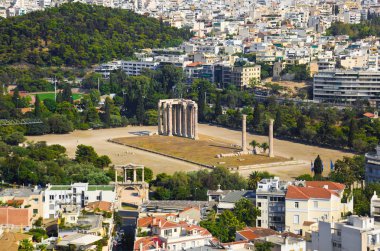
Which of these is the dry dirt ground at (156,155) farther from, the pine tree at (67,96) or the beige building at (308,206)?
the beige building at (308,206)

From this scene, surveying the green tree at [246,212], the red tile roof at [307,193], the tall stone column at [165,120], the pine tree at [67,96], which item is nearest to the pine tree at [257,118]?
the tall stone column at [165,120]

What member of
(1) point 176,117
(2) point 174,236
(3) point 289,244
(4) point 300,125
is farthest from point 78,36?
(3) point 289,244

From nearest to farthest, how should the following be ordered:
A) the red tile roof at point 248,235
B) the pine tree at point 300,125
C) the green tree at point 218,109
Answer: the red tile roof at point 248,235 → the pine tree at point 300,125 → the green tree at point 218,109

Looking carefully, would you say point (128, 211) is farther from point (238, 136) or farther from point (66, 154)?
point (238, 136)

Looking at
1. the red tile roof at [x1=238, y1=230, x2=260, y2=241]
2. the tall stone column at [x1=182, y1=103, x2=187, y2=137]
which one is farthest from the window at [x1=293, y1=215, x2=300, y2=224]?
the tall stone column at [x1=182, y1=103, x2=187, y2=137]

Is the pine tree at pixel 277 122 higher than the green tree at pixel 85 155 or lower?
higher

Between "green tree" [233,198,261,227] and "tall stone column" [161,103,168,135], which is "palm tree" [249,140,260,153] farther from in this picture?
"green tree" [233,198,261,227]

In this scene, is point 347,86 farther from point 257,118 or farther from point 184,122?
point 184,122

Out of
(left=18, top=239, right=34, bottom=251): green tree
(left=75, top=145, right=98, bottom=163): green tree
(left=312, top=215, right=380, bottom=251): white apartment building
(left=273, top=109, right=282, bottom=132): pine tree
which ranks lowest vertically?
(left=75, top=145, right=98, bottom=163): green tree
